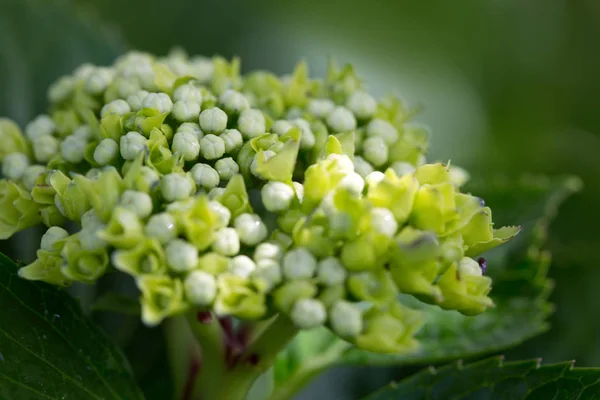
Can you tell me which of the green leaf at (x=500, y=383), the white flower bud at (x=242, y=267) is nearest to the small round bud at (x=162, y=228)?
the white flower bud at (x=242, y=267)

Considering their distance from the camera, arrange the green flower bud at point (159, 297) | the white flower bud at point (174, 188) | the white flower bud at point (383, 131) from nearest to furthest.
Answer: the green flower bud at point (159, 297) < the white flower bud at point (174, 188) < the white flower bud at point (383, 131)

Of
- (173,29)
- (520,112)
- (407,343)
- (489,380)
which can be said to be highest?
(173,29)

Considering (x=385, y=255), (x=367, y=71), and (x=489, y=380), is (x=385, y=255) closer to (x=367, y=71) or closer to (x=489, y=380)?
(x=489, y=380)

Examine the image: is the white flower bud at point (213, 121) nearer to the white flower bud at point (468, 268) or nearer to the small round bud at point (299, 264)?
the small round bud at point (299, 264)

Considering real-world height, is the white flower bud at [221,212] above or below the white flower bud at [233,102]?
below

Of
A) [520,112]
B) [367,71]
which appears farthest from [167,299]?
[520,112]

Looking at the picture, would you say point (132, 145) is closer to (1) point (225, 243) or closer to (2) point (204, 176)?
(2) point (204, 176)

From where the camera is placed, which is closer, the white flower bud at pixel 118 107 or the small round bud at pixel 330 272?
the small round bud at pixel 330 272

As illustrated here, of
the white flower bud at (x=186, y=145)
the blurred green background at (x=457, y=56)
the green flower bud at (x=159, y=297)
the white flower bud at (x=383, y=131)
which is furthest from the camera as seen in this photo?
the blurred green background at (x=457, y=56)
